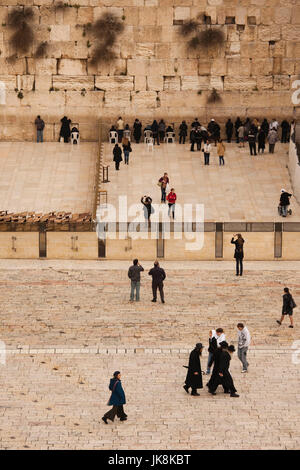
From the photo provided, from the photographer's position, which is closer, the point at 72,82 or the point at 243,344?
the point at 243,344

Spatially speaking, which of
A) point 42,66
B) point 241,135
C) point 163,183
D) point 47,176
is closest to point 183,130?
point 241,135

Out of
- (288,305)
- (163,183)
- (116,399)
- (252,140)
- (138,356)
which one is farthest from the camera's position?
(252,140)

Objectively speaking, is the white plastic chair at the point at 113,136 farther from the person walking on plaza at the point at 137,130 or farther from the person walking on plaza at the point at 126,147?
the person walking on plaza at the point at 126,147

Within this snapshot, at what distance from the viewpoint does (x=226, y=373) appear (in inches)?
859

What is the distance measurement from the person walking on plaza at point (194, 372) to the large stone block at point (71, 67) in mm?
22803

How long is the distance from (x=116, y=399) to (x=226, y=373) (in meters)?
2.30

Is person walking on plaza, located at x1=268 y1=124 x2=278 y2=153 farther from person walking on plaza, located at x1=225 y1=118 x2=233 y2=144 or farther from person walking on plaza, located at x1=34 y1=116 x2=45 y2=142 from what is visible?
person walking on plaza, located at x1=34 y1=116 x2=45 y2=142

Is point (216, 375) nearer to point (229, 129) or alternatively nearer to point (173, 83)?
point (229, 129)

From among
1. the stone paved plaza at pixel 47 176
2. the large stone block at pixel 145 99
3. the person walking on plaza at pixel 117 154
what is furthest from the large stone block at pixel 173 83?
the person walking on plaza at pixel 117 154

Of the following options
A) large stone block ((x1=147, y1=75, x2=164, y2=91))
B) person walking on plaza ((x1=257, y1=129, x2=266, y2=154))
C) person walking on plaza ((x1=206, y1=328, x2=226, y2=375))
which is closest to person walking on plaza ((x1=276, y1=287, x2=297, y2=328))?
person walking on plaza ((x1=206, y1=328, x2=226, y2=375))

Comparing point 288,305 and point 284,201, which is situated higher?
point 284,201

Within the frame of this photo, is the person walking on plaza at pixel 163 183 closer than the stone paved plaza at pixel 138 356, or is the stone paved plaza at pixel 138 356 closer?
the stone paved plaza at pixel 138 356

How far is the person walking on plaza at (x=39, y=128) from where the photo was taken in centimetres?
4250

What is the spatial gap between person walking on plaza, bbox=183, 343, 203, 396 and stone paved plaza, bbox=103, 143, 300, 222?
45.6 ft
